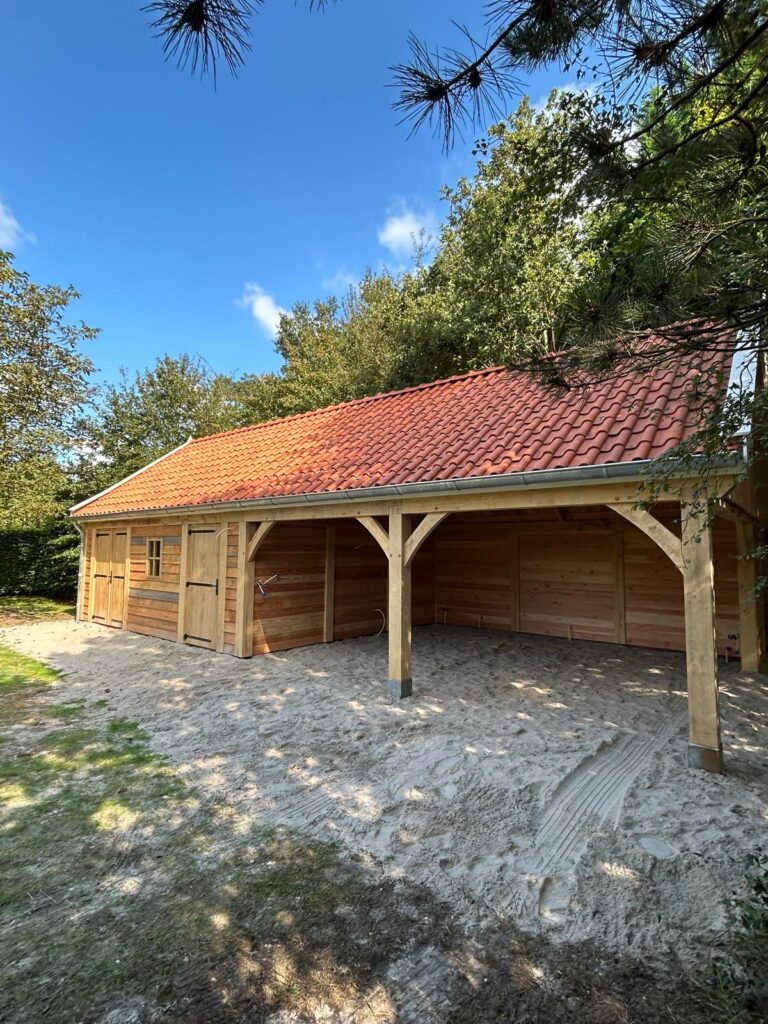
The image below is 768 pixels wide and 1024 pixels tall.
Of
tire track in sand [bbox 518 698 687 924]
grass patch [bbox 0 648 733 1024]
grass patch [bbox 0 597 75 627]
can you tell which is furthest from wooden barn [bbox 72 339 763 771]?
grass patch [bbox 0 648 733 1024]

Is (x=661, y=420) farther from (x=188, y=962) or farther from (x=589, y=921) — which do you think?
(x=188, y=962)

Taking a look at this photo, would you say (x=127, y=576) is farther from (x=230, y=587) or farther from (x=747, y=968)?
(x=747, y=968)

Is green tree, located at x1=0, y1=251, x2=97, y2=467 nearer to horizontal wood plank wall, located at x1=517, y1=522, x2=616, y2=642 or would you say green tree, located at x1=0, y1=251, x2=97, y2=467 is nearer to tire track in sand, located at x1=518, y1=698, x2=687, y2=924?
horizontal wood plank wall, located at x1=517, y1=522, x2=616, y2=642

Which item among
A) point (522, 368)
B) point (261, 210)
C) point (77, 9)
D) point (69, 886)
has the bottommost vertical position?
point (69, 886)

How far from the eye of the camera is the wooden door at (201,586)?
25.0ft

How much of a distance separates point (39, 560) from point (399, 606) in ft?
44.7

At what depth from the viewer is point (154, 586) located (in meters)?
8.95

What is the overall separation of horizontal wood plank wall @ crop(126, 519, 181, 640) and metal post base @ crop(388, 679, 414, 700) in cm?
480

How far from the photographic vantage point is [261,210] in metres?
9.55

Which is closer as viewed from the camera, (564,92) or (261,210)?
(564,92)

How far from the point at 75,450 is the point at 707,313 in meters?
16.3

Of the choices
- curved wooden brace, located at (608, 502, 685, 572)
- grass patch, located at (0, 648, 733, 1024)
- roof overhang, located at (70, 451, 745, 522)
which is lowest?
grass patch, located at (0, 648, 733, 1024)

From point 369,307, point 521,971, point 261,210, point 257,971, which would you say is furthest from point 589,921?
point 369,307

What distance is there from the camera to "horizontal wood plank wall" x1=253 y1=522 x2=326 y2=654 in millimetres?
7230
